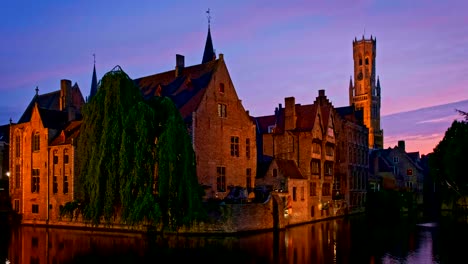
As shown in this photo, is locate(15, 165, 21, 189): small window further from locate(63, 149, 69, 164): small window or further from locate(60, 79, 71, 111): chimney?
locate(60, 79, 71, 111): chimney


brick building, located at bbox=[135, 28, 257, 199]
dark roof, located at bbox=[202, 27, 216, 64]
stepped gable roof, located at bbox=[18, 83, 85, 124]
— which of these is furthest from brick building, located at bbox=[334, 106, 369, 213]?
stepped gable roof, located at bbox=[18, 83, 85, 124]

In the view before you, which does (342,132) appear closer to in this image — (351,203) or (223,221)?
(351,203)

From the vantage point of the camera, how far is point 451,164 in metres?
55.7

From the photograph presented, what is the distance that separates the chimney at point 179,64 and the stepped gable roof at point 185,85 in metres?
0.12

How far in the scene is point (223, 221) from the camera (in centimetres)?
3753

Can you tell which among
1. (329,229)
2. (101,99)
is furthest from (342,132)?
(101,99)

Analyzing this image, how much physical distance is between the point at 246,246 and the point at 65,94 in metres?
36.4

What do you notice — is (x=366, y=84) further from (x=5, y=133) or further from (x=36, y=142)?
(x=36, y=142)

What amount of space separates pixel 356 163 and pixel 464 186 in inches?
515

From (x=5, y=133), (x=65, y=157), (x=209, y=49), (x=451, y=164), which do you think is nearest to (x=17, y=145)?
(x=65, y=157)

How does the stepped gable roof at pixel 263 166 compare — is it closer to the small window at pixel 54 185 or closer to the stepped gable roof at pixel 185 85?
the stepped gable roof at pixel 185 85

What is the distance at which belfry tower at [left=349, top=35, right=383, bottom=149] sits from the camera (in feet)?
531

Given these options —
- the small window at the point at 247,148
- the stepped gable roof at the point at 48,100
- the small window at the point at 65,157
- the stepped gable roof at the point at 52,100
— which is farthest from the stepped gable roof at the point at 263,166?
the stepped gable roof at the point at 48,100

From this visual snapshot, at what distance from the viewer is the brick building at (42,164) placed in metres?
47.0
